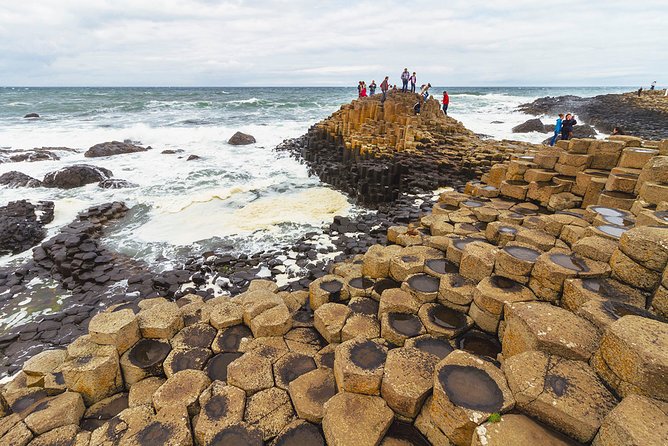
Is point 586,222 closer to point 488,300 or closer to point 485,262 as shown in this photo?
point 485,262

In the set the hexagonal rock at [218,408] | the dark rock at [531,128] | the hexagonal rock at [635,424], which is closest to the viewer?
the hexagonal rock at [635,424]

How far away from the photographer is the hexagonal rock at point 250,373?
381cm

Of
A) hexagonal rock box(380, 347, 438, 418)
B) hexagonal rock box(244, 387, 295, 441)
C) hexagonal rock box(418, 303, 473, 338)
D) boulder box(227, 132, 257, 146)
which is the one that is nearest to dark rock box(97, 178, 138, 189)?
boulder box(227, 132, 257, 146)

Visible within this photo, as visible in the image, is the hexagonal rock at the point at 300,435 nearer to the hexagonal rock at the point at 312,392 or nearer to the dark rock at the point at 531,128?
the hexagonal rock at the point at 312,392

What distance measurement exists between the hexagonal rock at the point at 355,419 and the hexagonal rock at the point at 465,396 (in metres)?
0.49

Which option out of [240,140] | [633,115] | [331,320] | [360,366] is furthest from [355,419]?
Answer: [633,115]

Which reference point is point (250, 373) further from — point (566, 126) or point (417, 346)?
point (566, 126)

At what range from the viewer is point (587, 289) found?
3701mm

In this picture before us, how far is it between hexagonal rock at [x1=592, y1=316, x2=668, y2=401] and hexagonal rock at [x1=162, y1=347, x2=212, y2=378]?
172 inches

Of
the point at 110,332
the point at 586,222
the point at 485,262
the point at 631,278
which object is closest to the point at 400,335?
the point at 485,262

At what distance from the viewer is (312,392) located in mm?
3605

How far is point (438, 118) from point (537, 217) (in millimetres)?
16466

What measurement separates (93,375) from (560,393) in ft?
16.5

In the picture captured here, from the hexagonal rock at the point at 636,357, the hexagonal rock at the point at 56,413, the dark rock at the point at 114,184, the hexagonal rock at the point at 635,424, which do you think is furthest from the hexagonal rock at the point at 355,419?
the dark rock at the point at 114,184
